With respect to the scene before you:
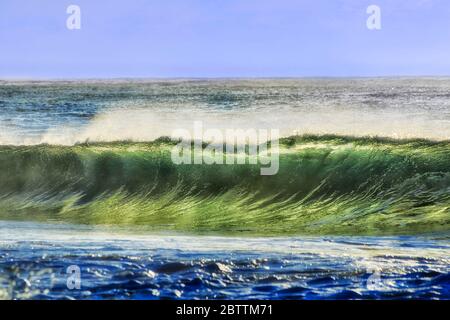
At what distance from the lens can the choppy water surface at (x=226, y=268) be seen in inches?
249

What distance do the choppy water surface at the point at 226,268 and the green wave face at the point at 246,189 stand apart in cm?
156

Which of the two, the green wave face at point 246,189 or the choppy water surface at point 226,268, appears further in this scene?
the green wave face at point 246,189

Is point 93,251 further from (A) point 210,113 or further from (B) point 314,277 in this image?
(A) point 210,113

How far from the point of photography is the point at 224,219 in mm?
10938

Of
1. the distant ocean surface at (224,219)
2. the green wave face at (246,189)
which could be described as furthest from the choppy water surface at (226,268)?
the green wave face at (246,189)

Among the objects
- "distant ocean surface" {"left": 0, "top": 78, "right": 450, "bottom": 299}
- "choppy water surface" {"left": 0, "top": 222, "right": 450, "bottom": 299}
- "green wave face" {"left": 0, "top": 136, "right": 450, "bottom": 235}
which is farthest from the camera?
"green wave face" {"left": 0, "top": 136, "right": 450, "bottom": 235}

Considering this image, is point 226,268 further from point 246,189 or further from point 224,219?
point 246,189

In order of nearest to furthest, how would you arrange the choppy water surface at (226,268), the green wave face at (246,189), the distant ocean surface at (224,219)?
the choppy water surface at (226,268) < the distant ocean surface at (224,219) < the green wave face at (246,189)

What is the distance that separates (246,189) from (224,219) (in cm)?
178

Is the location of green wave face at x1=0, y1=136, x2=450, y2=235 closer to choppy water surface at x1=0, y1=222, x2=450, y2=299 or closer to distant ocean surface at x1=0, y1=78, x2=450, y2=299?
distant ocean surface at x1=0, y1=78, x2=450, y2=299

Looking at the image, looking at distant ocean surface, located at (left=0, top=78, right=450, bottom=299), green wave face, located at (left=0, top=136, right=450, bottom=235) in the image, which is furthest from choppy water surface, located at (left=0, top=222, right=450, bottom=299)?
green wave face, located at (left=0, top=136, right=450, bottom=235)

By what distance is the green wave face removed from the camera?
35.0ft

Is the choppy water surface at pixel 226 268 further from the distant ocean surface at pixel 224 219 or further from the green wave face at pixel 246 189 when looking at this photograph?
the green wave face at pixel 246 189

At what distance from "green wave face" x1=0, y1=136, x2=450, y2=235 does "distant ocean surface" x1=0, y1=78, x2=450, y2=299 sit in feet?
0.11
